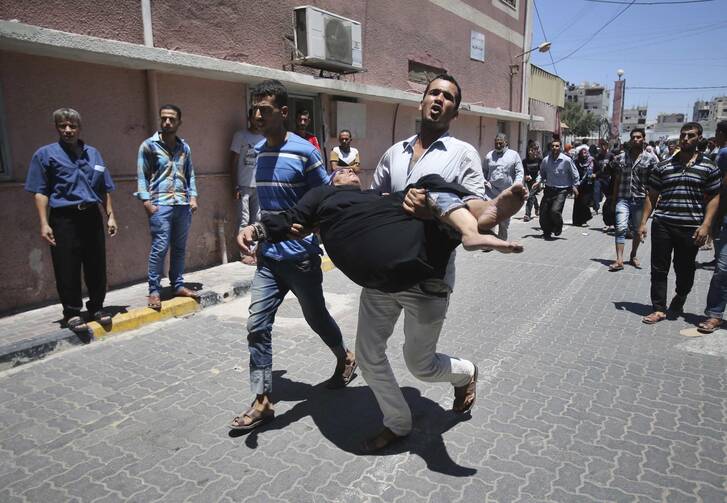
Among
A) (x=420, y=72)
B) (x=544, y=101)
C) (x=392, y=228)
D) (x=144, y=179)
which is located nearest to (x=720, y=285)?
(x=392, y=228)

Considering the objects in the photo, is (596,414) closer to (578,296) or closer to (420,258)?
(420,258)

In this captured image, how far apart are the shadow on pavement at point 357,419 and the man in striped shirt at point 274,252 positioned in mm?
294

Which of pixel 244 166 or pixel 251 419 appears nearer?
pixel 251 419

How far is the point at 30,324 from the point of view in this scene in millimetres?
4977

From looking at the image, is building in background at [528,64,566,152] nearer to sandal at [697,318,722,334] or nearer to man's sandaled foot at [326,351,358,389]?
sandal at [697,318,722,334]

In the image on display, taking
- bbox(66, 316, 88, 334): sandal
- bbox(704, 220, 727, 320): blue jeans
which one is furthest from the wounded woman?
bbox(704, 220, 727, 320): blue jeans

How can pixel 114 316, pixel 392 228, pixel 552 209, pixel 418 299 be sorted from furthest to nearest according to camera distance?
pixel 552 209
pixel 114 316
pixel 418 299
pixel 392 228

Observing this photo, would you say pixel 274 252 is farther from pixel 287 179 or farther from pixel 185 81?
pixel 185 81

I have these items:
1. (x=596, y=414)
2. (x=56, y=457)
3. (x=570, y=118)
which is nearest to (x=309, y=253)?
(x=56, y=457)

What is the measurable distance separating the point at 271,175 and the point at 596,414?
2.60 meters

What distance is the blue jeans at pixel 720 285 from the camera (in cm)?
484

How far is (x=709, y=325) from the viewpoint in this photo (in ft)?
15.9

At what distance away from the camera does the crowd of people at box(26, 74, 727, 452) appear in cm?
220

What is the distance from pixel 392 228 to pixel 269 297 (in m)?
1.24
